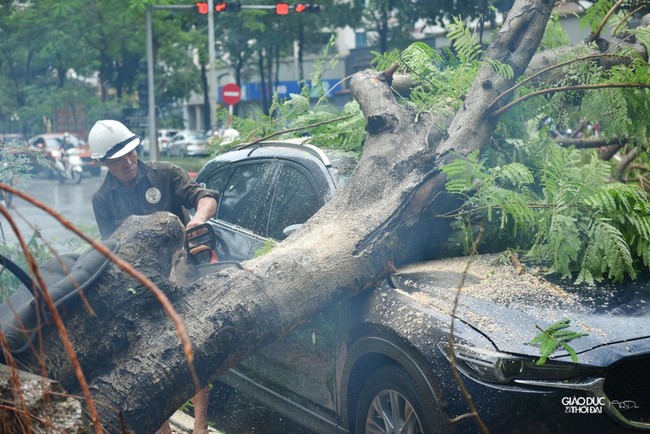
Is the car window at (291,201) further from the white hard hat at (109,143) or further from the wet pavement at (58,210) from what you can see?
the wet pavement at (58,210)

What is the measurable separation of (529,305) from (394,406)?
760mm

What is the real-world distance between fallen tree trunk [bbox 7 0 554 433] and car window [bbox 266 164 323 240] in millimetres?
491

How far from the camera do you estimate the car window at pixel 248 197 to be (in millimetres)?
5844

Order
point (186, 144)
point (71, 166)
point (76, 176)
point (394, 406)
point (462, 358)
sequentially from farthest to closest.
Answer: point (186, 144), point (76, 176), point (71, 166), point (394, 406), point (462, 358)

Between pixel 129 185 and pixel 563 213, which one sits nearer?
pixel 563 213

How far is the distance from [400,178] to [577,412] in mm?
1740

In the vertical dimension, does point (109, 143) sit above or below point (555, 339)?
above

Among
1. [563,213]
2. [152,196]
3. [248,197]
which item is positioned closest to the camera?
[563,213]

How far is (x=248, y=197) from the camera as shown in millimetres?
6082

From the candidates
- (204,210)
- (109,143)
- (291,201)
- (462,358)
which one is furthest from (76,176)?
(462,358)

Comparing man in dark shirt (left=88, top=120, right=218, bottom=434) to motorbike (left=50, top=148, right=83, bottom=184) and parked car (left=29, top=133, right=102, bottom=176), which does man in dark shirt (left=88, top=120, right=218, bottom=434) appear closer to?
motorbike (left=50, top=148, right=83, bottom=184)

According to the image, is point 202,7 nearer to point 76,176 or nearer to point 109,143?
point 76,176

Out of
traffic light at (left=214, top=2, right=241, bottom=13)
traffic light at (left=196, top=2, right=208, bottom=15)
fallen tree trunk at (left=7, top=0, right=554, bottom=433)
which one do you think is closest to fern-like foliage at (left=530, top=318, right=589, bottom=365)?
fallen tree trunk at (left=7, top=0, right=554, bottom=433)

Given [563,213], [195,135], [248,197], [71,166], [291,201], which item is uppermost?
[563,213]
